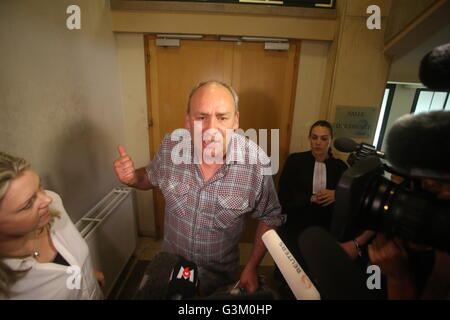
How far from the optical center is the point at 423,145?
0.35 m

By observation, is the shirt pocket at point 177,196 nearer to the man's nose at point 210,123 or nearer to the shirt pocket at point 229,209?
the shirt pocket at point 229,209

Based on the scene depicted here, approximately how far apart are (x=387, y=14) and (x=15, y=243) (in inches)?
97.0

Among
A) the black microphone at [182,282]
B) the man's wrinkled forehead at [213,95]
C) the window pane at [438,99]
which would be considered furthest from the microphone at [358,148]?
the window pane at [438,99]

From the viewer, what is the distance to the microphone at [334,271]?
368 mm

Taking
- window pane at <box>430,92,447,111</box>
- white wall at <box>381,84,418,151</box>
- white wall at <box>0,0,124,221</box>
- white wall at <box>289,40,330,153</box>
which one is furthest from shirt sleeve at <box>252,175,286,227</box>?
window pane at <box>430,92,447,111</box>

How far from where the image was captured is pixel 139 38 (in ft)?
5.81

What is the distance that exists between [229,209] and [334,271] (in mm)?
545

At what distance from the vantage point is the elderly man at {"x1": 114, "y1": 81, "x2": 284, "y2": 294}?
2.87 ft

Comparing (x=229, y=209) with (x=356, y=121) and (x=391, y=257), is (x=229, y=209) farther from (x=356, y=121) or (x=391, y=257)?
(x=356, y=121)

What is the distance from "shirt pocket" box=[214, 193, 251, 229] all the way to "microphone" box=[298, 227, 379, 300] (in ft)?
1.60

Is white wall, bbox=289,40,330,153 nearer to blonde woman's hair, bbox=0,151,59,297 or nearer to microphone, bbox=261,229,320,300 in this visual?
microphone, bbox=261,229,320,300

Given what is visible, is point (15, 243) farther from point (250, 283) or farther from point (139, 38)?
point (139, 38)

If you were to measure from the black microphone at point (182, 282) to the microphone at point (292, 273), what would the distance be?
242 millimetres
